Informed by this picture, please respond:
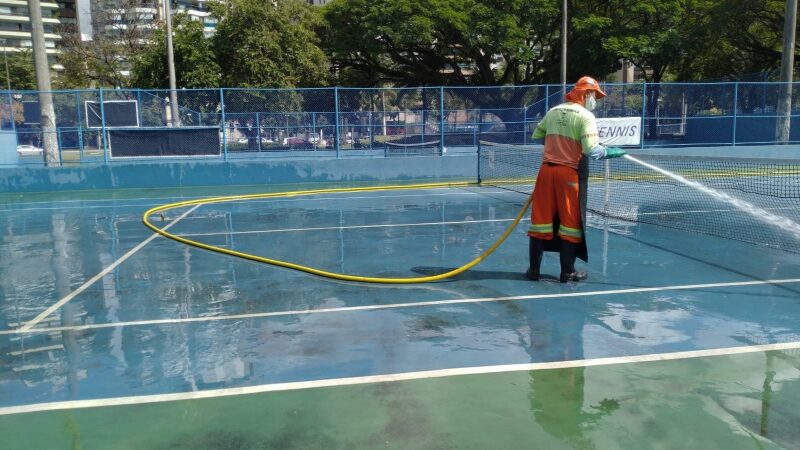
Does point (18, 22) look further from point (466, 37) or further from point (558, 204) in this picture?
point (558, 204)

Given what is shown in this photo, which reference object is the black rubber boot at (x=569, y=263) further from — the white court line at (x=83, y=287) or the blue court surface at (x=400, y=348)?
the white court line at (x=83, y=287)

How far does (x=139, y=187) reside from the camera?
62.3 ft

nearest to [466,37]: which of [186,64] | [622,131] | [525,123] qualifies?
[525,123]

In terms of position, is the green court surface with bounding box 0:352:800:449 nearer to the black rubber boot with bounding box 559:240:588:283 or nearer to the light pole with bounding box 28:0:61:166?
the black rubber boot with bounding box 559:240:588:283

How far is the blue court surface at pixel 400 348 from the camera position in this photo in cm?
398

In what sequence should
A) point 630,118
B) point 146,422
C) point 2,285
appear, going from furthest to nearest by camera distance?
point 630,118 < point 2,285 < point 146,422

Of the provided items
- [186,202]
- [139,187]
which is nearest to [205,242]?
[186,202]

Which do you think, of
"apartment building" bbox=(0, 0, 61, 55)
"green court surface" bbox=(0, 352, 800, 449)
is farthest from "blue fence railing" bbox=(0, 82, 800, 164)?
"apartment building" bbox=(0, 0, 61, 55)

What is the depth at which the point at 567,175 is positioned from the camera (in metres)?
6.95

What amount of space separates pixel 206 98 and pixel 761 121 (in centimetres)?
2064

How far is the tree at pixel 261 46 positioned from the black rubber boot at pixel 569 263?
1053 inches

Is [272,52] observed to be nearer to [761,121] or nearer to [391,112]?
[391,112]

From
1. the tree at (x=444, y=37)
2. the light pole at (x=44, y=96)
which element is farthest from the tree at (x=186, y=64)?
the light pole at (x=44, y=96)

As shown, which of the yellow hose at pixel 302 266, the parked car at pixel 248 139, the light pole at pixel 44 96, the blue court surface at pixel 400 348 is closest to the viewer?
the blue court surface at pixel 400 348
